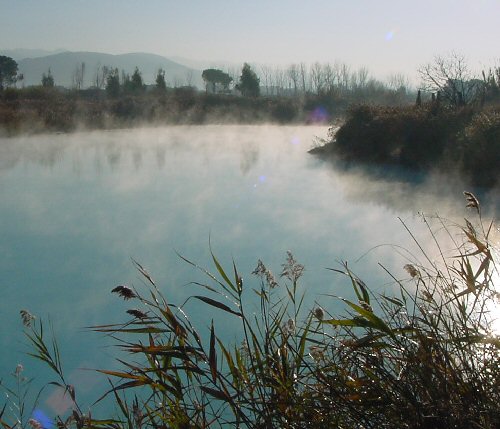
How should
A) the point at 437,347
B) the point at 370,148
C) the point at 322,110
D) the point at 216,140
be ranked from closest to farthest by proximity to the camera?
the point at 437,347 → the point at 370,148 → the point at 216,140 → the point at 322,110

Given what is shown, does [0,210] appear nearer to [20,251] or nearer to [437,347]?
[20,251]

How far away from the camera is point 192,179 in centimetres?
1158

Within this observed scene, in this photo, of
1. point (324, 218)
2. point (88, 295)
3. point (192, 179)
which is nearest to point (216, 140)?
point (192, 179)

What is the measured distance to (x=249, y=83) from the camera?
40.7m

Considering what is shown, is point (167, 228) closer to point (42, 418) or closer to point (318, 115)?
point (42, 418)

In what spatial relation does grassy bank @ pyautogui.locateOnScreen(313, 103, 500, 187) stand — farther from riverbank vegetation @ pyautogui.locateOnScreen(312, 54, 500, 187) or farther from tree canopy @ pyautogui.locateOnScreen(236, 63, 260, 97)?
tree canopy @ pyautogui.locateOnScreen(236, 63, 260, 97)

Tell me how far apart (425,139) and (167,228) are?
701cm

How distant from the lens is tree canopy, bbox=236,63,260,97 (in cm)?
4066

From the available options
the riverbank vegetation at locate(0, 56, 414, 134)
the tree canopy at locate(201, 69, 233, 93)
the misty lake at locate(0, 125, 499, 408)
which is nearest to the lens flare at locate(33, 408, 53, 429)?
the misty lake at locate(0, 125, 499, 408)

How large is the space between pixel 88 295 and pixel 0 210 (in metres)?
4.35

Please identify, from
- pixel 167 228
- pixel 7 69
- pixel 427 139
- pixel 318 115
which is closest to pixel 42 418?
pixel 167 228

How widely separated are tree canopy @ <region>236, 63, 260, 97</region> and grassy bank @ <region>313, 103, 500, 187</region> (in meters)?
25.4

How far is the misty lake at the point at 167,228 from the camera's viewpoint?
4559 mm

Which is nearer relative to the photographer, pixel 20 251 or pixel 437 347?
pixel 437 347
